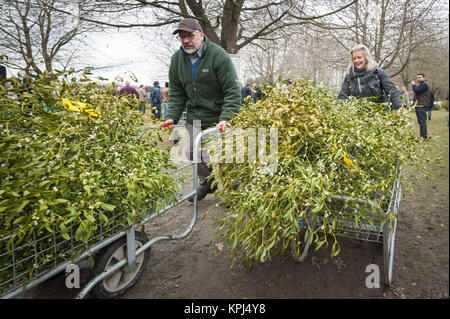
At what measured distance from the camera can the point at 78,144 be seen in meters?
1.60

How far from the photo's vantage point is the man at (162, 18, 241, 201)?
2986 millimetres

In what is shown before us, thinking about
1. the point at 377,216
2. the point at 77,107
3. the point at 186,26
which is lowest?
the point at 377,216

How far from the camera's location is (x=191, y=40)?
9.75 feet

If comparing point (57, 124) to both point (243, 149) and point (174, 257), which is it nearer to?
point (243, 149)

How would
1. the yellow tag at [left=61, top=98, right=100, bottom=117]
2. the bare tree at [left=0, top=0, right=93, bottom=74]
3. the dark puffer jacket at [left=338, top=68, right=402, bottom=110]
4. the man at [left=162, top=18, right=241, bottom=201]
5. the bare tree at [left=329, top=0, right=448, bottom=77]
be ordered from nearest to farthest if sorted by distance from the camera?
the yellow tag at [left=61, top=98, right=100, bottom=117], the man at [left=162, top=18, right=241, bottom=201], the dark puffer jacket at [left=338, top=68, right=402, bottom=110], the bare tree at [left=0, top=0, right=93, bottom=74], the bare tree at [left=329, top=0, right=448, bottom=77]

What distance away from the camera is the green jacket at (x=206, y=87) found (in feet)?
9.98

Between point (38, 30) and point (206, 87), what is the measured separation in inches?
171

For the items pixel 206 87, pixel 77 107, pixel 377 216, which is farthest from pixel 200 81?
pixel 377 216

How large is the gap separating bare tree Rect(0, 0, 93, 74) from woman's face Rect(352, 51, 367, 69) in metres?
3.90

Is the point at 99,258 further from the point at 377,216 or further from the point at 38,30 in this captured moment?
the point at 38,30

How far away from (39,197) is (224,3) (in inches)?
291

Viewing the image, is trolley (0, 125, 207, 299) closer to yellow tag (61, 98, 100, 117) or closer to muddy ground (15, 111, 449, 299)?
muddy ground (15, 111, 449, 299)

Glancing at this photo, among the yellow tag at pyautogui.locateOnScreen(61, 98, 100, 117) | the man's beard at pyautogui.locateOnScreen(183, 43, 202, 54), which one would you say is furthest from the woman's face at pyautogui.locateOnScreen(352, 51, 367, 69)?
the yellow tag at pyautogui.locateOnScreen(61, 98, 100, 117)

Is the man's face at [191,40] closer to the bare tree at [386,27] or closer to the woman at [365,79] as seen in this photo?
the woman at [365,79]
